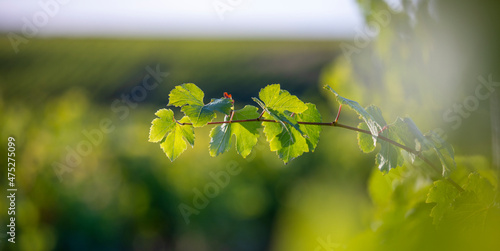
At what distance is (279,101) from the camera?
0.87 m

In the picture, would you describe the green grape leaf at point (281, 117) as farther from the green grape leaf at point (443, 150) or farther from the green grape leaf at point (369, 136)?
the green grape leaf at point (443, 150)

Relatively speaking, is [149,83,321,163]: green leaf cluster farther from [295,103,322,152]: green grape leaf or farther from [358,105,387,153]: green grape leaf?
[358,105,387,153]: green grape leaf

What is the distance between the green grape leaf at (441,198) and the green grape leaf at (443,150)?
0.13 feet

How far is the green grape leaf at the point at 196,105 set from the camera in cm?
83

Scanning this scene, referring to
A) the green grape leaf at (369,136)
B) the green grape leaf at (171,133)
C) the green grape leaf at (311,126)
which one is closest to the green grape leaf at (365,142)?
the green grape leaf at (369,136)

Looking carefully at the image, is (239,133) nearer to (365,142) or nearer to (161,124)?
(161,124)

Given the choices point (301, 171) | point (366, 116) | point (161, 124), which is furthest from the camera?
point (301, 171)

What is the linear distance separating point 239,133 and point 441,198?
51 cm

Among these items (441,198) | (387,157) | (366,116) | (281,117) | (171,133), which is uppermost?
(171,133)

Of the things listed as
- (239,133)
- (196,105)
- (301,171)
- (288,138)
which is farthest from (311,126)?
(301,171)

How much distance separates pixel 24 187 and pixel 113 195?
43.9 inches

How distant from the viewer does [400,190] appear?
1.50 m

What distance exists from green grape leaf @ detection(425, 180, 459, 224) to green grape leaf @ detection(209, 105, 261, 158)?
1.44 ft

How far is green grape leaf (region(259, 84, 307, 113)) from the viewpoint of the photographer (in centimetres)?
86
